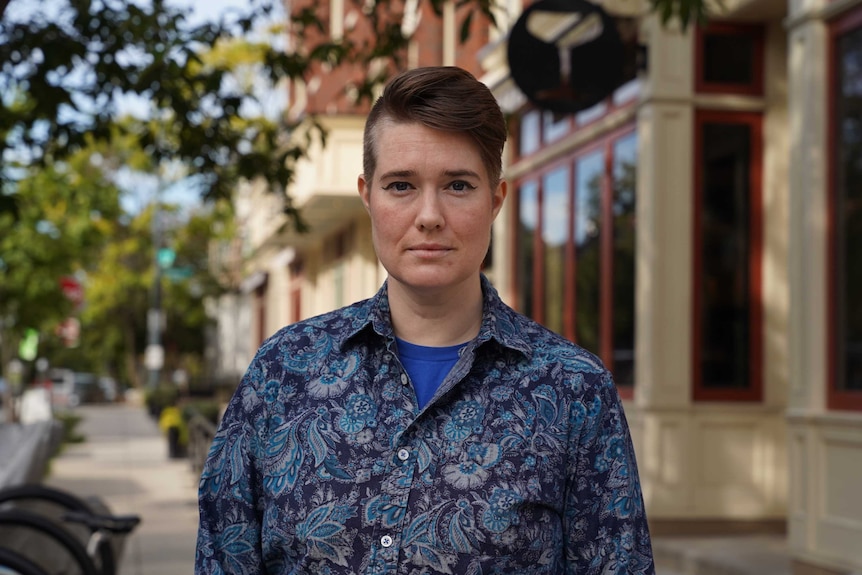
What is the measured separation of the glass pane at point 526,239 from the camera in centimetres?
1512

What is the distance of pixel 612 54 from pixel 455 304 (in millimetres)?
7478

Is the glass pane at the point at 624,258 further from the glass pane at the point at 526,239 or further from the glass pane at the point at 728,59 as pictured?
the glass pane at the point at 526,239

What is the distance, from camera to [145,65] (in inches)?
316

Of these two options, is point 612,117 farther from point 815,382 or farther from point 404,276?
point 404,276

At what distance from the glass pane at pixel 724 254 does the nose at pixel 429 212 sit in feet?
32.0

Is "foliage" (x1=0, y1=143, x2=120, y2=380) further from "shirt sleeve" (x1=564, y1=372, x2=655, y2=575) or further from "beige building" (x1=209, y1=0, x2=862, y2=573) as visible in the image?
"shirt sleeve" (x1=564, y1=372, x2=655, y2=575)

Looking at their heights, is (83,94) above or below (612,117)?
below

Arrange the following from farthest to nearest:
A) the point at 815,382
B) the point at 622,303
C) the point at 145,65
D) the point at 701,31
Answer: the point at 622,303, the point at 701,31, the point at 815,382, the point at 145,65

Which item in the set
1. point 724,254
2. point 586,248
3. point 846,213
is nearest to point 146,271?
point 586,248

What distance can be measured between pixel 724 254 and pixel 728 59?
167 cm

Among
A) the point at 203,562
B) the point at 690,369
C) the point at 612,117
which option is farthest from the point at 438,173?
the point at 612,117

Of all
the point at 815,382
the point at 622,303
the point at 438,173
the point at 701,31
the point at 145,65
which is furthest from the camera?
the point at 622,303

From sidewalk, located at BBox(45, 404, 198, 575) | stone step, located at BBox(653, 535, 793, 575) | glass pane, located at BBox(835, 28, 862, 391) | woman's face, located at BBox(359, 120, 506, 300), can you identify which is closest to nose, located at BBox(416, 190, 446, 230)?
woman's face, located at BBox(359, 120, 506, 300)

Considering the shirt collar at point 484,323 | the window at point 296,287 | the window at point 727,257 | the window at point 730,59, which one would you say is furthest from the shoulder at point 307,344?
the window at point 296,287
